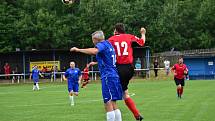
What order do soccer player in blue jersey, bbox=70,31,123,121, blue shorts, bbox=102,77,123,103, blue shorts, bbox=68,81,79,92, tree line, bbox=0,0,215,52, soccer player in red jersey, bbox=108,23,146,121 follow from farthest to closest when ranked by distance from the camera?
tree line, bbox=0,0,215,52 < blue shorts, bbox=68,81,79,92 < soccer player in red jersey, bbox=108,23,146,121 < blue shorts, bbox=102,77,123,103 < soccer player in blue jersey, bbox=70,31,123,121

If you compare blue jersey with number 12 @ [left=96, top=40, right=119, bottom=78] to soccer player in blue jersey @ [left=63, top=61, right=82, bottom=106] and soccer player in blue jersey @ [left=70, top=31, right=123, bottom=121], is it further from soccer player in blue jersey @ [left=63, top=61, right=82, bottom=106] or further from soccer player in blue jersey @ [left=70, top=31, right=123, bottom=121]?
soccer player in blue jersey @ [left=63, top=61, right=82, bottom=106]

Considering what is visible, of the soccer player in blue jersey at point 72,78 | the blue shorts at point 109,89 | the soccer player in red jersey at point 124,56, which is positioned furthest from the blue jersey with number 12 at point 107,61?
the soccer player in blue jersey at point 72,78

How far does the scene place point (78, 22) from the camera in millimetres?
61344

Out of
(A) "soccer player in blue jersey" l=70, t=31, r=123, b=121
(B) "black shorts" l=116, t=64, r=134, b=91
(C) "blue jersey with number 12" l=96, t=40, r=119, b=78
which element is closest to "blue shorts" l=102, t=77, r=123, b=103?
(A) "soccer player in blue jersey" l=70, t=31, r=123, b=121

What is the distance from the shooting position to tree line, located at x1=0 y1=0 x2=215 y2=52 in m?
59.0

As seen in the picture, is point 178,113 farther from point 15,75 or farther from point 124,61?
point 15,75

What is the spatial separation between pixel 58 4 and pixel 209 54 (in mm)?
20932

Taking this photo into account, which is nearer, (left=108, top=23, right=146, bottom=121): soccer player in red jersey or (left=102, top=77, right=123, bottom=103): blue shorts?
(left=102, top=77, right=123, bottom=103): blue shorts

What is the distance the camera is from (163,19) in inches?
2569

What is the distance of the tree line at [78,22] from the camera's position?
59031 millimetres

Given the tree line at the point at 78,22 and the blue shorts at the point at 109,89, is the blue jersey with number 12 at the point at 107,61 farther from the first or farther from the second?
the tree line at the point at 78,22

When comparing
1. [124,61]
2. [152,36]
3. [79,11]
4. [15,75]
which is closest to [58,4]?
[79,11]

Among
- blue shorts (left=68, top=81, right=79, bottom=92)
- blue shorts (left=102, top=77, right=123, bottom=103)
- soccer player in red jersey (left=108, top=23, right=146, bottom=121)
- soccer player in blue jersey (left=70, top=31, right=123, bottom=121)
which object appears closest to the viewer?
soccer player in blue jersey (left=70, top=31, right=123, bottom=121)

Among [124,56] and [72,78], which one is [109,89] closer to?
[124,56]
